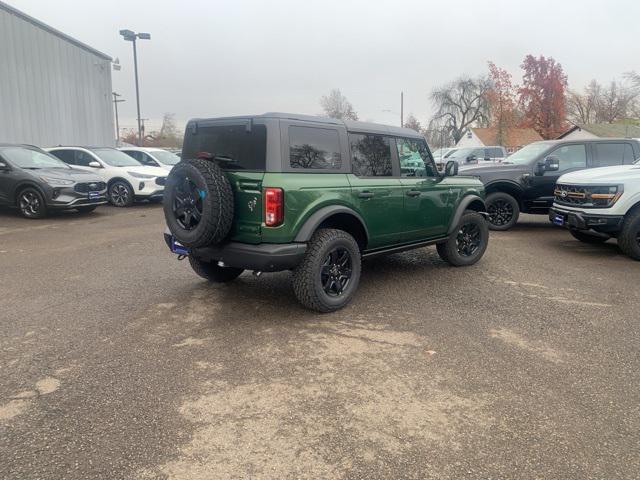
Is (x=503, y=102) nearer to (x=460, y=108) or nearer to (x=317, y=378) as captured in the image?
(x=460, y=108)

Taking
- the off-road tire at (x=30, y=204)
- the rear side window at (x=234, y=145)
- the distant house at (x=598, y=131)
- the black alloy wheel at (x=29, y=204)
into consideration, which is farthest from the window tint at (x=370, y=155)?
the distant house at (x=598, y=131)

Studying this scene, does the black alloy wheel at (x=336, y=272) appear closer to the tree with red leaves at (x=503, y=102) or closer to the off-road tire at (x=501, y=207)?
the off-road tire at (x=501, y=207)

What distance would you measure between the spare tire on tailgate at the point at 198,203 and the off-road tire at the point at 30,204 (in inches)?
304

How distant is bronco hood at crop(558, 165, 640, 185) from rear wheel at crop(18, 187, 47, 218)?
410 inches

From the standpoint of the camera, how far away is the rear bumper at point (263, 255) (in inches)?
166

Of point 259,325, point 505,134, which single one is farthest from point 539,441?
point 505,134

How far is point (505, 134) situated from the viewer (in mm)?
47375

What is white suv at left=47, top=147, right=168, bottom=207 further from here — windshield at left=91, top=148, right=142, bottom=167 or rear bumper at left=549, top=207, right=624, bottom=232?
rear bumper at left=549, top=207, right=624, bottom=232

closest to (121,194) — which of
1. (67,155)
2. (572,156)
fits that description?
(67,155)

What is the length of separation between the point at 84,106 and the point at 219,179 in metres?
18.8

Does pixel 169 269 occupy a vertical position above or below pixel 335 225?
below

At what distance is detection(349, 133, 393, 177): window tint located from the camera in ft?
16.7

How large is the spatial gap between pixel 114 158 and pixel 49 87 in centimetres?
617

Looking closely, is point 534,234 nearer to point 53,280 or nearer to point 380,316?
point 380,316
